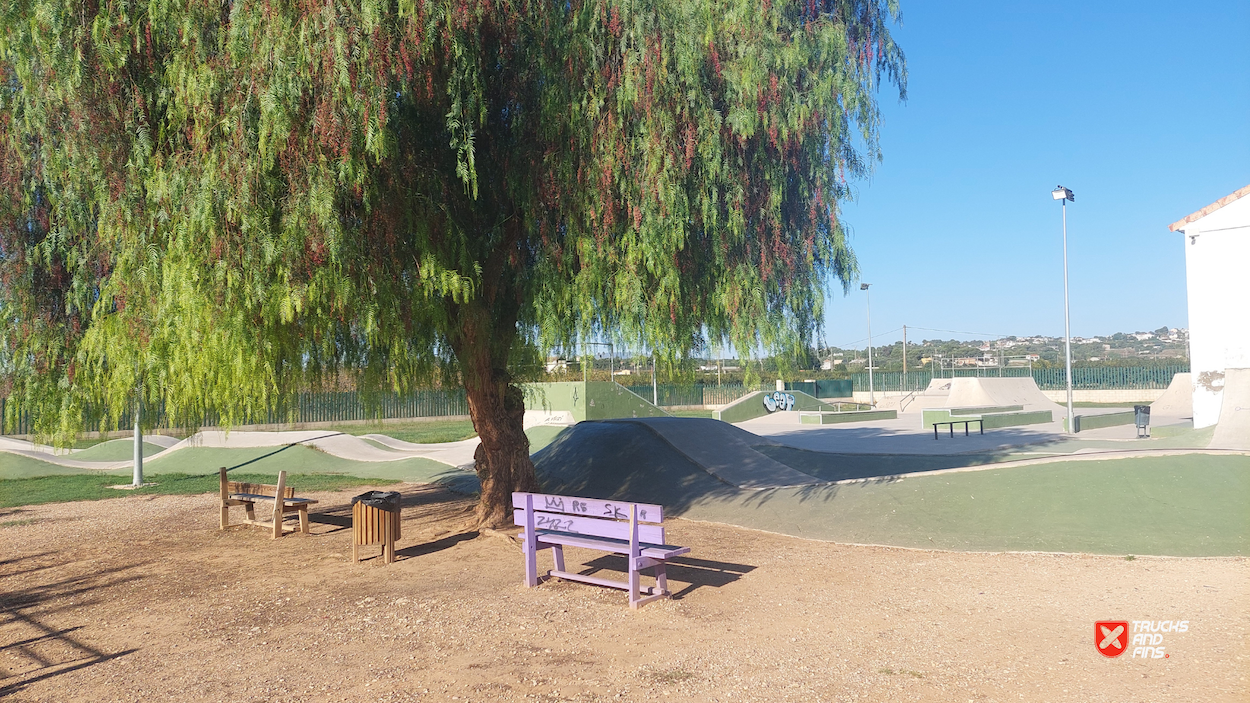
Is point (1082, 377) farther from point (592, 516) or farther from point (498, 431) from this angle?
point (592, 516)

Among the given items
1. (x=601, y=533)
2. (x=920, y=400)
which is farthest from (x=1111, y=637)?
(x=920, y=400)

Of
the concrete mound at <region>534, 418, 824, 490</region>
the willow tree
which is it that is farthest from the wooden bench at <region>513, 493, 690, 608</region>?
the concrete mound at <region>534, 418, 824, 490</region>

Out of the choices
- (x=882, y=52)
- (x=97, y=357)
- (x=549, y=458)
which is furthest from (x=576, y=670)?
(x=549, y=458)

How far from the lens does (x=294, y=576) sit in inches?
289

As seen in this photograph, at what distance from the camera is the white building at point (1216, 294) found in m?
19.7

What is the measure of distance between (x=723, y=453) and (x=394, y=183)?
8.86 m

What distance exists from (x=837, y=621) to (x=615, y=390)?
77.6 feet

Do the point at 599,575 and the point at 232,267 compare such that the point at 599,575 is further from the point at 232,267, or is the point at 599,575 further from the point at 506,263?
the point at 232,267

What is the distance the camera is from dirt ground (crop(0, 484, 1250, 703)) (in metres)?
4.38

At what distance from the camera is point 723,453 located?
13.8m

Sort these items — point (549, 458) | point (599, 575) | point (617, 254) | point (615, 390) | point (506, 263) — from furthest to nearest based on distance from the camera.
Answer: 1. point (615, 390)
2. point (549, 458)
3. point (506, 263)
4. point (599, 575)
5. point (617, 254)

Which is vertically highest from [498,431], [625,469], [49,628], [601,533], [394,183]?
[394,183]

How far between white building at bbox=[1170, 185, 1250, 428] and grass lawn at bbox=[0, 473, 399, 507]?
792 inches

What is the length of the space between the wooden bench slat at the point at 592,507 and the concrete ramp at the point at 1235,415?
40.6ft
